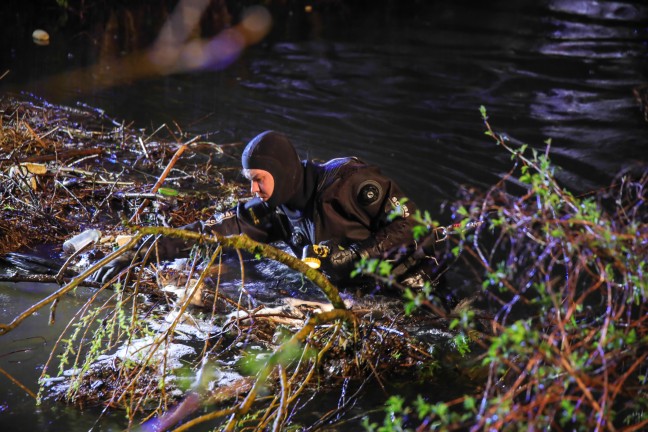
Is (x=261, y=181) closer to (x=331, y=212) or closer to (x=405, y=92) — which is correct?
(x=331, y=212)

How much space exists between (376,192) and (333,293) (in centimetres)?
167

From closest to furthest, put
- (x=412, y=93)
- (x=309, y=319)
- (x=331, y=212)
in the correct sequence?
(x=309, y=319), (x=331, y=212), (x=412, y=93)

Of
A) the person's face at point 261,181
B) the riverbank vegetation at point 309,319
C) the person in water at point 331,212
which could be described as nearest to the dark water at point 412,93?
the riverbank vegetation at point 309,319

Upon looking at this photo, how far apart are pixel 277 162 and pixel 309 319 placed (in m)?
1.92

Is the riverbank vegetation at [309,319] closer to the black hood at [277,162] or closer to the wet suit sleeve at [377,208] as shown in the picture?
the wet suit sleeve at [377,208]

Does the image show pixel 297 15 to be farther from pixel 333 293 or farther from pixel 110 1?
pixel 333 293

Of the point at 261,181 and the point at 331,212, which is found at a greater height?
the point at 261,181

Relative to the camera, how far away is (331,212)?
5180 millimetres

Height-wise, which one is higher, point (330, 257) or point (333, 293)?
point (333, 293)

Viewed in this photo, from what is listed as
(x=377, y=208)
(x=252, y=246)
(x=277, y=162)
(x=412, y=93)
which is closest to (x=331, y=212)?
(x=377, y=208)

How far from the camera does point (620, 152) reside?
9758 mm

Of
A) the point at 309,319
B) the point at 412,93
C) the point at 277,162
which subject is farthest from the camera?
the point at 412,93

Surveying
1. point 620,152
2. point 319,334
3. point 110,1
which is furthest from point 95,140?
point 110,1

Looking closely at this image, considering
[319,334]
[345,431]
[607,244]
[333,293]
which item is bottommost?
[345,431]
